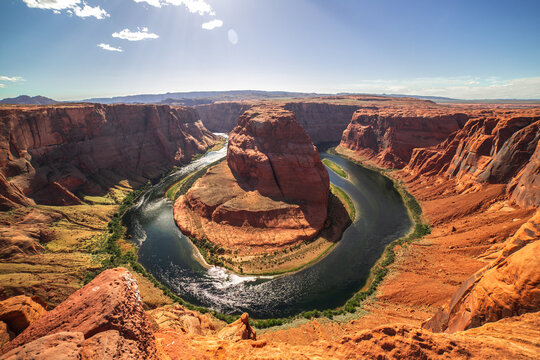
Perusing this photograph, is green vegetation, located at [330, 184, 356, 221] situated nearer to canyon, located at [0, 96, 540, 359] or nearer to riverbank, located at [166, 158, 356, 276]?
riverbank, located at [166, 158, 356, 276]

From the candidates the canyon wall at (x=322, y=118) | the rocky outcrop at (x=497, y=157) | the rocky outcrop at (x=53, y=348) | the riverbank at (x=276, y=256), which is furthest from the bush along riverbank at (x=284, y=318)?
the canyon wall at (x=322, y=118)

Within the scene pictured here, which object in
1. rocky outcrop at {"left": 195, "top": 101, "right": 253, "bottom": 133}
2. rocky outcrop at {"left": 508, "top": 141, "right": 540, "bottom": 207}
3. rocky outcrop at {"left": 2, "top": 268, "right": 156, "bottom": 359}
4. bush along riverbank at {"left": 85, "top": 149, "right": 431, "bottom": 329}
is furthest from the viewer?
rocky outcrop at {"left": 195, "top": 101, "right": 253, "bottom": 133}

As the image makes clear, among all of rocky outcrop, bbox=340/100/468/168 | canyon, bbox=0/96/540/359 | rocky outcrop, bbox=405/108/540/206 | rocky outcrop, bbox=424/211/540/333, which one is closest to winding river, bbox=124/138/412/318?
canyon, bbox=0/96/540/359

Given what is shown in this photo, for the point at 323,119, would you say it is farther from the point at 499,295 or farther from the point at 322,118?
the point at 499,295

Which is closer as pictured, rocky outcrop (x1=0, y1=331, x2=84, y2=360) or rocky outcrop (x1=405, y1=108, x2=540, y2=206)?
rocky outcrop (x1=0, y1=331, x2=84, y2=360)

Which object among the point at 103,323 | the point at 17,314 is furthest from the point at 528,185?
the point at 17,314

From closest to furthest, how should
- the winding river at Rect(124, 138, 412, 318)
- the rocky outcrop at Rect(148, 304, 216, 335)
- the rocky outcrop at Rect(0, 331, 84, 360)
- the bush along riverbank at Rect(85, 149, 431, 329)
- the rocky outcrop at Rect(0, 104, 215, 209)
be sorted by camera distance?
the rocky outcrop at Rect(0, 331, 84, 360) < the rocky outcrop at Rect(148, 304, 216, 335) < the bush along riverbank at Rect(85, 149, 431, 329) < the winding river at Rect(124, 138, 412, 318) < the rocky outcrop at Rect(0, 104, 215, 209)

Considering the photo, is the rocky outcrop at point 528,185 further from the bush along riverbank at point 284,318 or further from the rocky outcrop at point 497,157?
the bush along riverbank at point 284,318
